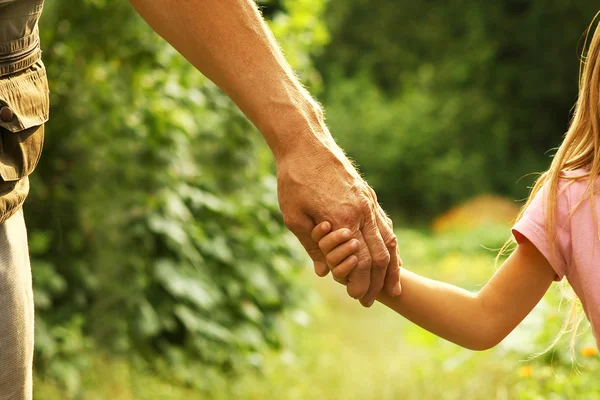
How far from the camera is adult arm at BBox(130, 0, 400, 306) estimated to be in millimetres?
1553

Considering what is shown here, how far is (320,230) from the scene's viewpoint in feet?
5.53

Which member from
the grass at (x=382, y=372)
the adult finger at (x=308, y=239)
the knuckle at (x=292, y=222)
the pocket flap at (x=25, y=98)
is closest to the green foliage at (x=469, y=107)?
the grass at (x=382, y=372)

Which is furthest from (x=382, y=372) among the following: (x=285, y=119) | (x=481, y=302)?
(x=285, y=119)

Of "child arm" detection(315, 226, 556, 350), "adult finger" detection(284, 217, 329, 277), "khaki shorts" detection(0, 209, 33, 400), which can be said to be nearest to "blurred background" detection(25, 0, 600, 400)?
"child arm" detection(315, 226, 556, 350)

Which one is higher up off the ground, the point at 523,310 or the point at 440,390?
the point at 523,310

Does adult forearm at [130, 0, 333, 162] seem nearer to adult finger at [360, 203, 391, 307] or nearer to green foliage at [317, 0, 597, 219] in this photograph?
adult finger at [360, 203, 391, 307]

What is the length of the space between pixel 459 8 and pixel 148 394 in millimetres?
12637

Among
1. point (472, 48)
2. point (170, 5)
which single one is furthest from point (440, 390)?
point (472, 48)

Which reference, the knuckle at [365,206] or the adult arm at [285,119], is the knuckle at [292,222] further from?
the knuckle at [365,206]

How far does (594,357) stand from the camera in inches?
138

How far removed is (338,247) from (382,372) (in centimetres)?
325

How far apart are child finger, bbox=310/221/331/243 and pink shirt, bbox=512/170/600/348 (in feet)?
1.37

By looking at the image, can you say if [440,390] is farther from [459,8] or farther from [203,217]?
[459,8]

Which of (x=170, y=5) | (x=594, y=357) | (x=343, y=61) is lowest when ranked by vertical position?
(x=343, y=61)
